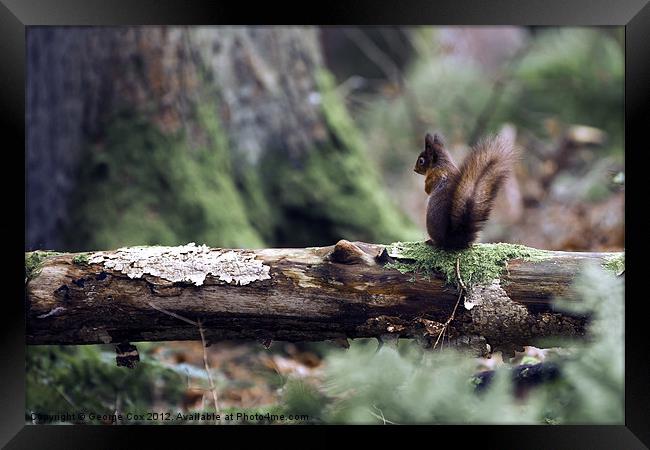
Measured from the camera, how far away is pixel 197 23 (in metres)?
1.90

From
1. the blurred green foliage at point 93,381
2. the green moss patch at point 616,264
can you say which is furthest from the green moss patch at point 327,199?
the green moss patch at point 616,264

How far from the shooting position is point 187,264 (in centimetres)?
178

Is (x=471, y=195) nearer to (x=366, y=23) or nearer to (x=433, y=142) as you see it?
(x=433, y=142)

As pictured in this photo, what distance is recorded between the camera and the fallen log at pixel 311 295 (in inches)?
68.6

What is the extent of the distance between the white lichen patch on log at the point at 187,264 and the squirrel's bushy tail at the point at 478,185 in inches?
22.9

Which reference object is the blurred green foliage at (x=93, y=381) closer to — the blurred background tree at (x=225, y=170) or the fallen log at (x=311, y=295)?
the blurred background tree at (x=225, y=170)

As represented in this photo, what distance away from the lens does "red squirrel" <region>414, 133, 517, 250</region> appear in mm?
1825

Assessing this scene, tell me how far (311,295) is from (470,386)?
1.86ft

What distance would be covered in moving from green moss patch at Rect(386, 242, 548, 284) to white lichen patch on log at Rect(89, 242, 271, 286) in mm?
392

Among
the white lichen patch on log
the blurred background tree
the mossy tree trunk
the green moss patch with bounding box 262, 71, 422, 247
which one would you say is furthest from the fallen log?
the green moss patch with bounding box 262, 71, 422, 247

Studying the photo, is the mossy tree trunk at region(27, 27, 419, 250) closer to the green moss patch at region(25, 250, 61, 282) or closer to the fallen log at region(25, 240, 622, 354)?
the green moss patch at region(25, 250, 61, 282)

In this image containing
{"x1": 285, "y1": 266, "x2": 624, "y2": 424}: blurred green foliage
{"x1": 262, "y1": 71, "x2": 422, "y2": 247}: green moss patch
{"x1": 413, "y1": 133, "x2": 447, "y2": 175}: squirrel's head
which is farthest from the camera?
{"x1": 262, "y1": 71, "x2": 422, "y2": 247}: green moss patch
